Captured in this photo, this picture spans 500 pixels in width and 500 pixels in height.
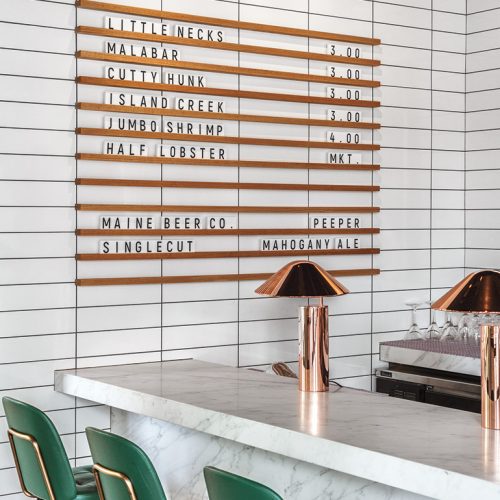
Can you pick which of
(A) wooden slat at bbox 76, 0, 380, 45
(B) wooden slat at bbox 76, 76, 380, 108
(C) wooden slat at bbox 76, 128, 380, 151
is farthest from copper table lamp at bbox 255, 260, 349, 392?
(A) wooden slat at bbox 76, 0, 380, 45

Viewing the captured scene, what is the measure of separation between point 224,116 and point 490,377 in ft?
5.75

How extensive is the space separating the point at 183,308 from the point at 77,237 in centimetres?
55

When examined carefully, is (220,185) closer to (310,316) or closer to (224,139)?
(224,139)

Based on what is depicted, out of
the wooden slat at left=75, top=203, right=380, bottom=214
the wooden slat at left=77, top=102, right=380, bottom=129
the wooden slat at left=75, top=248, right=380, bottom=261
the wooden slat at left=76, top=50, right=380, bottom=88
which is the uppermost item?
the wooden slat at left=76, top=50, right=380, bottom=88

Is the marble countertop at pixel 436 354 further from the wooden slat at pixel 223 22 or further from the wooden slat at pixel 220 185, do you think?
the wooden slat at pixel 223 22

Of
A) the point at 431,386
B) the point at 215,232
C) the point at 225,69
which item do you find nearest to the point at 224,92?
the point at 225,69

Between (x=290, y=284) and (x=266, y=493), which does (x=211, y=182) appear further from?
(x=266, y=493)

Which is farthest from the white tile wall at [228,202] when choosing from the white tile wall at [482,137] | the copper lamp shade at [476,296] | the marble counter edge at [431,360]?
the copper lamp shade at [476,296]

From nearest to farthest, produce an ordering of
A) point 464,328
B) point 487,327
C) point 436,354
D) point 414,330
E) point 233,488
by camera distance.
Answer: point 233,488 → point 487,327 → point 436,354 → point 464,328 → point 414,330

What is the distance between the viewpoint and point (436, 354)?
4141 mm

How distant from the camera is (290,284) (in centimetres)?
331

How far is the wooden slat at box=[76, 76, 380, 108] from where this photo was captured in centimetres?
361

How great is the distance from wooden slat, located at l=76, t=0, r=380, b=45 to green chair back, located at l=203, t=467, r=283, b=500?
2054 mm

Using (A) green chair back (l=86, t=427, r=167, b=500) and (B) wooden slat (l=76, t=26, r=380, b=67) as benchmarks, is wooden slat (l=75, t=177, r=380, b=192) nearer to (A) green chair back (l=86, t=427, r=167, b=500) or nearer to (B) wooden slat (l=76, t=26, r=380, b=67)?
(B) wooden slat (l=76, t=26, r=380, b=67)
